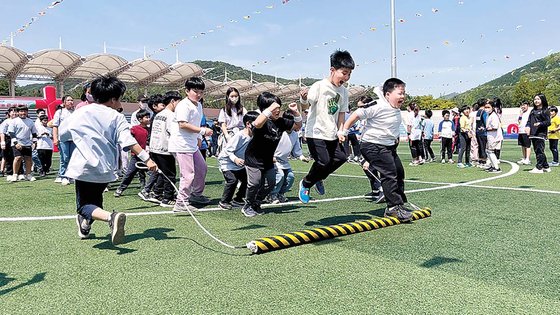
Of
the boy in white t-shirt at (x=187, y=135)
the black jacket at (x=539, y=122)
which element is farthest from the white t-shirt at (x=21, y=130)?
the black jacket at (x=539, y=122)

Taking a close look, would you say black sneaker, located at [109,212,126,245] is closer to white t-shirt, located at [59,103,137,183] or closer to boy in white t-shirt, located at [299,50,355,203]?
white t-shirt, located at [59,103,137,183]

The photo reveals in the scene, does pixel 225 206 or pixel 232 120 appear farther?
pixel 232 120

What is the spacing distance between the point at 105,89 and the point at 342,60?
2.76 metres

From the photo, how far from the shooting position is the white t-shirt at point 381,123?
5.77m

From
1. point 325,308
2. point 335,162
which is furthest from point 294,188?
point 325,308

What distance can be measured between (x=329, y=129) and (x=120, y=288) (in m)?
3.16

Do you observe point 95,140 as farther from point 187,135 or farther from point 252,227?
point 252,227

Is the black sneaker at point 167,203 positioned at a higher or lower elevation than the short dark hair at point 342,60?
lower

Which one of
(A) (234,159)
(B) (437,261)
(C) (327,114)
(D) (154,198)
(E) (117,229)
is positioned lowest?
(B) (437,261)

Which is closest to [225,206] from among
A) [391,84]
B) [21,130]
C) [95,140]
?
[95,140]

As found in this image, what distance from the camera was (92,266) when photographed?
389 cm

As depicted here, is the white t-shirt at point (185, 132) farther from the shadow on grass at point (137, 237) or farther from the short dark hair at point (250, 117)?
the shadow on grass at point (137, 237)

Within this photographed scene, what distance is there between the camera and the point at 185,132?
6.43m

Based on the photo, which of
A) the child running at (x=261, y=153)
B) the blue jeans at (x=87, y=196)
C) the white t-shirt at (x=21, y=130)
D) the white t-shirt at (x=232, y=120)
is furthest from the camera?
the white t-shirt at (x=21, y=130)
